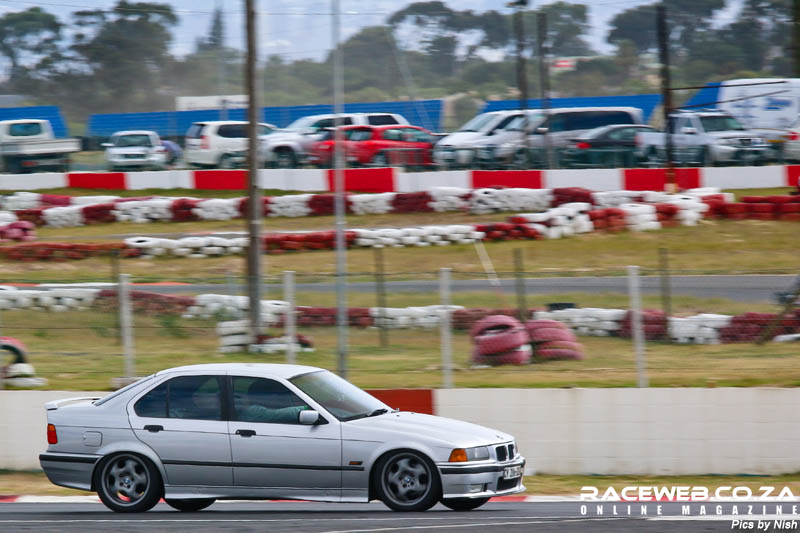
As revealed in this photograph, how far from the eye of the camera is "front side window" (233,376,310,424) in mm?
8242

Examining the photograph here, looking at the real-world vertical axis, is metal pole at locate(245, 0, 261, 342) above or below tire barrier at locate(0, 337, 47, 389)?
above

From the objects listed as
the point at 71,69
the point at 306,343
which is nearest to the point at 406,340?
the point at 306,343

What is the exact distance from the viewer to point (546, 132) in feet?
90.0

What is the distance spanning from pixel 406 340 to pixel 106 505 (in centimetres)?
513

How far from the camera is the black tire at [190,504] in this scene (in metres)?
8.40

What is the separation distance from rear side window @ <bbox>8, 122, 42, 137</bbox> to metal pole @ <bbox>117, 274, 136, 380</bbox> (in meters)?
22.3

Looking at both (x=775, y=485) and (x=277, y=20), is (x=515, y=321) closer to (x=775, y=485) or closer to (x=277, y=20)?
(x=775, y=485)

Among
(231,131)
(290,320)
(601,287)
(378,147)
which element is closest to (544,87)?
(378,147)

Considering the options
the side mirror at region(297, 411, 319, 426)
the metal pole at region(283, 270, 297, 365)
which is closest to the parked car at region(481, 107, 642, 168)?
the metal pole at region(283, 270, 297, 365)

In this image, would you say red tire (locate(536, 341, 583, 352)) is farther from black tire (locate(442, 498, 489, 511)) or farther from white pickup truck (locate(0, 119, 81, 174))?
white pickup truck (locate(0, 119, 81, 174))

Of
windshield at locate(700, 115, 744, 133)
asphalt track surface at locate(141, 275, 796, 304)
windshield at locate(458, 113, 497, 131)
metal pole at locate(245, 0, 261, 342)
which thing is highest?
windshield at locate(458, 113, 497, 131)

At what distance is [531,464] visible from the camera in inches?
432

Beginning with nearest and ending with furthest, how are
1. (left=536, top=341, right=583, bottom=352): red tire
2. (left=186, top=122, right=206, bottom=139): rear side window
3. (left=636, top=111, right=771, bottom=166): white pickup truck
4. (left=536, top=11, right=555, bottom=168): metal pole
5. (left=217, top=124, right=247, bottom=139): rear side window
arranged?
1. (left=536, top=341, right=583, bottom=352): red tire
2. (left=636, top=111, right=771, bottom=166): white pickup truck
3. (left=536, top=11, right=555, bottom=168): metal pole
4. (left=217, top=124, right=247, bottom=139): rear side window
5. (left=186, top=122, right=206, bottom=139): rear side window

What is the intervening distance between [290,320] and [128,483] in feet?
12.7
